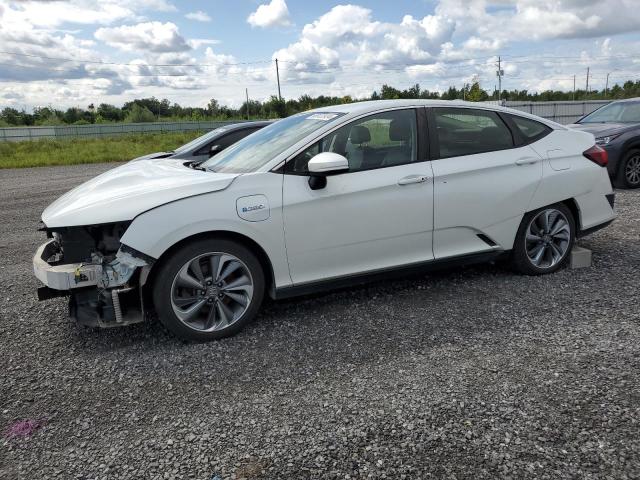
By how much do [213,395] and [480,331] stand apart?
1.95 m

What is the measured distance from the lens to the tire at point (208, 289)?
3631 mm

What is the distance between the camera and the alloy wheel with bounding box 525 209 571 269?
4840 millimetres

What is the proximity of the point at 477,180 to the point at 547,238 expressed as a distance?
1031 millimetres

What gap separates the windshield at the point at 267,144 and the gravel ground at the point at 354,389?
122cm

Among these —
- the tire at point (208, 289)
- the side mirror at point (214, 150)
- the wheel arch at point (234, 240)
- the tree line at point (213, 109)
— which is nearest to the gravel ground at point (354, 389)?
the tire at point (208, 289)

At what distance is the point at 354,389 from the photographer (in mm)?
3121

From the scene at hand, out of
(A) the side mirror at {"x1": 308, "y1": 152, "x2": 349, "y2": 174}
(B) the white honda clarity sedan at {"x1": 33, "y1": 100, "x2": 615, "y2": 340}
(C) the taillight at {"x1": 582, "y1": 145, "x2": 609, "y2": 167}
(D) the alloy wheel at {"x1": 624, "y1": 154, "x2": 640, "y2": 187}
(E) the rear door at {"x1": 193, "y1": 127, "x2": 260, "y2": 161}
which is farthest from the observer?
(D) the alloy wheel at {"x1": 624, "y1": 154, "x2": 640, "y2": 187}

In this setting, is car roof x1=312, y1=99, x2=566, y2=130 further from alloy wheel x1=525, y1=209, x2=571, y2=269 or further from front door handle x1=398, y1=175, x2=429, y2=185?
alloy wheel x1=525, y1=209, x2=571, y2=269

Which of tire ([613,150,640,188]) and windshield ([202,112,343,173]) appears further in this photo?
tire ([613,150,640,188])

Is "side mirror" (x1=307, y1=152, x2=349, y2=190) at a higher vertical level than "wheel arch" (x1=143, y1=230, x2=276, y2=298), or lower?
higher

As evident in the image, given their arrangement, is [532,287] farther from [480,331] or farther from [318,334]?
[318,334]

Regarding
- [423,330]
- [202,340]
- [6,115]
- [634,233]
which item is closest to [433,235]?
[423,330]

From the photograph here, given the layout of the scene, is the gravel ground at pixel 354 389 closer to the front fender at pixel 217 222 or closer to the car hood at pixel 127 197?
the front fender at pixel 217 222

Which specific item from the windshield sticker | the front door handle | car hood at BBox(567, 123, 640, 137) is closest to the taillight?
the front door handle
